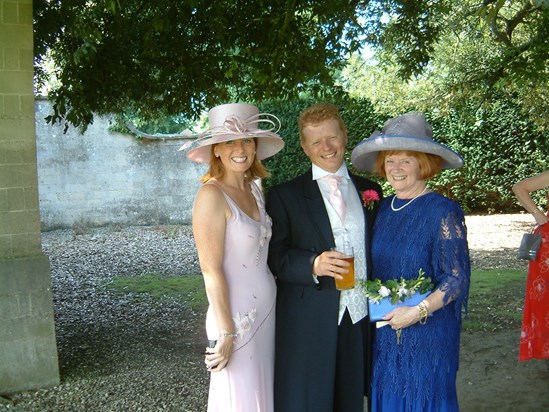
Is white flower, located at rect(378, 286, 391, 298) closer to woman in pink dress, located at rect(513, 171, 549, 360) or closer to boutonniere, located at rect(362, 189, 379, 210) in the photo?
boutonniere, located at rect(362, 189, 379, 210)

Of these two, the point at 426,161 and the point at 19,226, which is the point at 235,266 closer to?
the point at 426,161

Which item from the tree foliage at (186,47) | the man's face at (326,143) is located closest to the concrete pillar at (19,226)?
the tree foliage at (186,47)

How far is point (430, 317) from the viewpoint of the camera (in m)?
2.69

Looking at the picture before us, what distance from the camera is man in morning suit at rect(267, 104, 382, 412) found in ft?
9.29

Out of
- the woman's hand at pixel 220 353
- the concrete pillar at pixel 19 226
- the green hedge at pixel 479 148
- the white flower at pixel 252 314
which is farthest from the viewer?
the green hedge at pixel 479 148

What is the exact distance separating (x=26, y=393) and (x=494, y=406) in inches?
139

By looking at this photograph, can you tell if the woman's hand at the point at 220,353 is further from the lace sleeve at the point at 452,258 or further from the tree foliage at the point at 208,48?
the tree foliage at the point at 208,48

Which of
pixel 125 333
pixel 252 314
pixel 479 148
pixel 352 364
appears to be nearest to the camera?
pixel 252 314

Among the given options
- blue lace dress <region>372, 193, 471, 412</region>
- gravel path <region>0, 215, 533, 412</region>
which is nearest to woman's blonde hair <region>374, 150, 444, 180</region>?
blue lace dress <region>372, 193, 471, 412</region>

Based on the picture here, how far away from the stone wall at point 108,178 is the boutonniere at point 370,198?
1306 centimetres

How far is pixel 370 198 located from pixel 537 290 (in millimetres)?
1916

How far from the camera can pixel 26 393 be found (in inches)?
187

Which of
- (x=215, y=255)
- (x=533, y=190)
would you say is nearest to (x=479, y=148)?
(x=533, y=190)

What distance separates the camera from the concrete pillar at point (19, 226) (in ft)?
15.1
